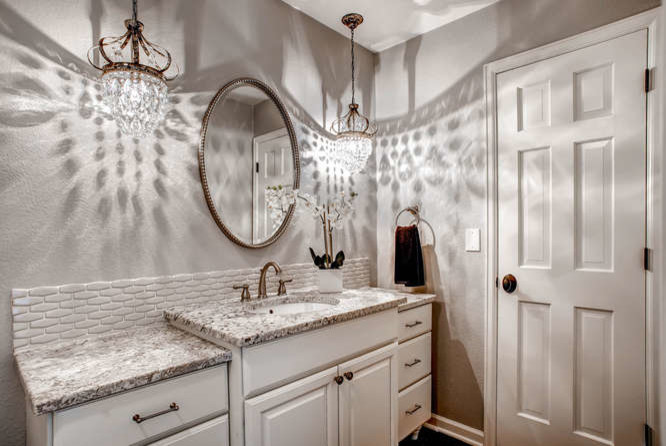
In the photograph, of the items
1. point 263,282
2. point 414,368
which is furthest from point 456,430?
point 263,282

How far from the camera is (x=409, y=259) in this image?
7.72 ft

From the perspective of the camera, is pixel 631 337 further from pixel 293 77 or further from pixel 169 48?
pixel 169 48

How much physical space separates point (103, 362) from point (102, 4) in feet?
4.44

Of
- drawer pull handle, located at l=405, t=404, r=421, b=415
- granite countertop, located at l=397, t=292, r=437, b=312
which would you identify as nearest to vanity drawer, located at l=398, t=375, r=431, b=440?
drawer pull handle, located at l=405, t=404, r=421, b=415

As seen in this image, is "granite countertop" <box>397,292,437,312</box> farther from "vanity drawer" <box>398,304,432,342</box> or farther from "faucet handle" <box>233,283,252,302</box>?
"faucet handle" <box>233,283,252,302</box>

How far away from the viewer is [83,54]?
140 cm

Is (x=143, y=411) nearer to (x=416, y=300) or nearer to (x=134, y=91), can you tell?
(x=134, y=91)

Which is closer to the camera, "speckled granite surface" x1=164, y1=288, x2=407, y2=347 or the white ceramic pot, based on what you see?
"speckled granite surface" x1=164, y1=288, x2=407, y2=347

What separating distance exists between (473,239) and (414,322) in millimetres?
612

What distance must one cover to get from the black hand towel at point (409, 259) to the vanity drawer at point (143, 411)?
140 cm

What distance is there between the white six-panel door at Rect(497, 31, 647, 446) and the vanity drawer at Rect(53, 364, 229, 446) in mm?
1626

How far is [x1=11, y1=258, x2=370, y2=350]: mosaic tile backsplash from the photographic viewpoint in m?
1.26

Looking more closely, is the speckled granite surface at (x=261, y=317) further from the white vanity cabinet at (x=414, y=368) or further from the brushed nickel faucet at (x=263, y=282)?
the white vanity cabinet at (x=414, y=368)

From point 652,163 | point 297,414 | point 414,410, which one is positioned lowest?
point 414,410
